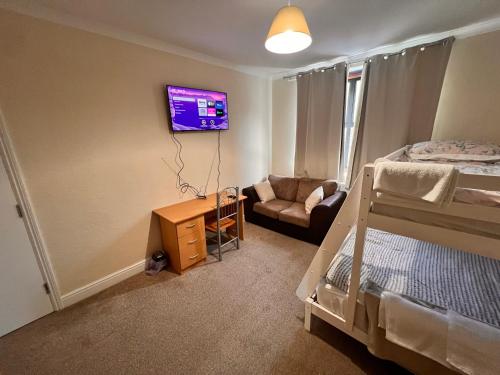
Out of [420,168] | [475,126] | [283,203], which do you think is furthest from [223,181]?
[475,126]

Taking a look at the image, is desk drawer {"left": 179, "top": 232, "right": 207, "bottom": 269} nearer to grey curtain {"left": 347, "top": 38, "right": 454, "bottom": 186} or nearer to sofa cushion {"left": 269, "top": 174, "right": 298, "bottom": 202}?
sofa cushion {"left": 269, "top": 174, "right": 298, "bottom": 202}

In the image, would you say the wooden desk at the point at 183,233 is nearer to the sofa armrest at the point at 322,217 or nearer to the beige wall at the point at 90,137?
the beige wall at the point at 90,137

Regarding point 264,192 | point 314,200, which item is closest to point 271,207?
point 264,192

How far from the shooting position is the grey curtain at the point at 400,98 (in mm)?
2170

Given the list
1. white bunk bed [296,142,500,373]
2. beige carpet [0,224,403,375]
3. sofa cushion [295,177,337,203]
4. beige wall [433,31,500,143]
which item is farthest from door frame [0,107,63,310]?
beige wall [433,31,500,143]

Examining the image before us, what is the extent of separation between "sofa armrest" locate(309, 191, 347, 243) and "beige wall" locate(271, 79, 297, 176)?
3.91ft

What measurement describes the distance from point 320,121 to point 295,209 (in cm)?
139

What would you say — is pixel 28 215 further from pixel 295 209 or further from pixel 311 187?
pixel 311 187

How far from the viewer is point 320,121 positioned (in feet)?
10.2

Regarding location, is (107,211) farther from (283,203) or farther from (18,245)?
(283,203)

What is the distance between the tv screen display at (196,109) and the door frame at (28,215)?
4.26 feet

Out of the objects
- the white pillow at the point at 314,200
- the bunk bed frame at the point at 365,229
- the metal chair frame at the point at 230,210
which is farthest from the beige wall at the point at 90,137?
the bunk bed frame at the point at 365,229

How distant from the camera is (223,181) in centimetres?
318

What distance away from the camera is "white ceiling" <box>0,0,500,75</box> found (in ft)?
5.16
